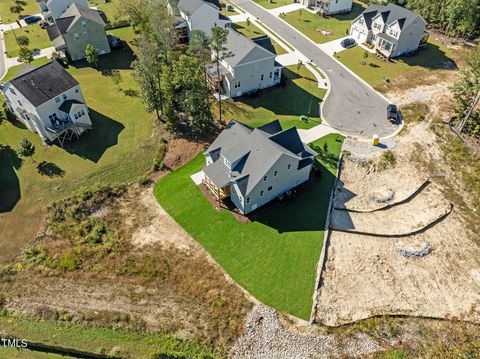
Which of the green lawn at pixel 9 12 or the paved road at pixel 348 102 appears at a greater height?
the paved road at pixel 348 102

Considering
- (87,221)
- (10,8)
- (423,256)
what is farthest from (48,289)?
(10,8)

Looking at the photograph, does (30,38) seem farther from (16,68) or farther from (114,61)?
(114,61)

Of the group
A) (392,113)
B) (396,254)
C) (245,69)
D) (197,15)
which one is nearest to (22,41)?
(197,15)

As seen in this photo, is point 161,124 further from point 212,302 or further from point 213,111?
point 212,302

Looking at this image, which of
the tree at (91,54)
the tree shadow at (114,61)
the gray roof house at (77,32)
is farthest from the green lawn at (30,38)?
the tree at (91,54)

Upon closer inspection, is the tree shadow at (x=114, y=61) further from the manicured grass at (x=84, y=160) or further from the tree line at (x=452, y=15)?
the tree line at (x=452, y=15)

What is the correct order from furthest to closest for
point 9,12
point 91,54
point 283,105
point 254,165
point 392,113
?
point 9,12 → point 91,54 → point 283,105 → point 392,113 → point 254,165
